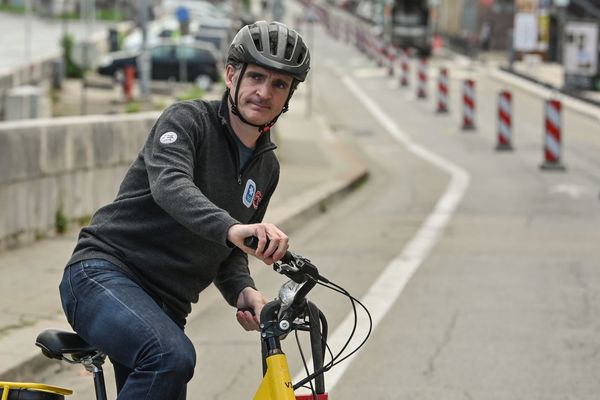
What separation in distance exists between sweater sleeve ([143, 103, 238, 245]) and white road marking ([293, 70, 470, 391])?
12.5 feet

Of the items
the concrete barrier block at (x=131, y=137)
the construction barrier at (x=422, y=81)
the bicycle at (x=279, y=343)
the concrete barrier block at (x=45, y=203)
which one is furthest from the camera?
the construction barrier at (x=422, y=81)

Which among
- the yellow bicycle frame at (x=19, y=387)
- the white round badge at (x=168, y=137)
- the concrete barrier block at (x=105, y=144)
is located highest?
the white round badge at (x=168, y=137)

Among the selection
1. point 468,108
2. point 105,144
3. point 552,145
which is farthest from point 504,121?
point 105,144

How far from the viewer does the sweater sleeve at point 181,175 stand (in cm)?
386

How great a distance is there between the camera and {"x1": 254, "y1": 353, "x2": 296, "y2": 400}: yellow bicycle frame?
3703mm

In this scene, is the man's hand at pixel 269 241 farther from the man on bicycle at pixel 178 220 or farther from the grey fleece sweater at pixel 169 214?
the grey fleece sweater at pixel 169 214

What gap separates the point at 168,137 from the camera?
416cm

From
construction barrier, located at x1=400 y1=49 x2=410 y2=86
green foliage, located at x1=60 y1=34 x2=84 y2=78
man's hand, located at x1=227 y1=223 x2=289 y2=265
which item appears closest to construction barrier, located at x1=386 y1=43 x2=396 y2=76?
construction barrier, located at x1=400 y1=49 x2=410 y2=86

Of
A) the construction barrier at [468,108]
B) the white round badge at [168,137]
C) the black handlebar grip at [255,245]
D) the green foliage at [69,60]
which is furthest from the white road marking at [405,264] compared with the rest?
the green foliage at [69,60]

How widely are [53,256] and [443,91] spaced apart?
26.6 m

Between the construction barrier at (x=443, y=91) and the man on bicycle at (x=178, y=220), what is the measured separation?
32626 millimetres

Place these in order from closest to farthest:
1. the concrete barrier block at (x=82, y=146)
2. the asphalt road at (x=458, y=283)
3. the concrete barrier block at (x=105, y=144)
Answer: the asphalt road at (x=458, y=283), the concrete barrier block at (x=82, y=146), the concrete barrier block at (x=105, y=144)

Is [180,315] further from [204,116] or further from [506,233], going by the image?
[506,233]

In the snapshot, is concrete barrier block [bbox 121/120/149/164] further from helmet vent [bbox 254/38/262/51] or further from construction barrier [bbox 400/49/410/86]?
construction barrier [bbox 400/49/410/86]
